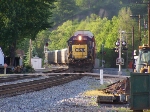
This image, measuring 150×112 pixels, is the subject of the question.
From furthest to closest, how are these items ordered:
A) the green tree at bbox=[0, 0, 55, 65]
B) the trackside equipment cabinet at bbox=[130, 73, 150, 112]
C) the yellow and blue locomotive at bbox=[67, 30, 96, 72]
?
the green tree at bbox=[0, 0, 55, 65] → the yellow and blue locomotive at bbox=[67, 30, 96, 72] → the trackside equipment cabinet at bbox=[130, 73, 150, 112]

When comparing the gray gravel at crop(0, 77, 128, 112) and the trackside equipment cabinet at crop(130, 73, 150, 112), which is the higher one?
the trackside equipment cabinet at crop(130, 73, 150, 112)

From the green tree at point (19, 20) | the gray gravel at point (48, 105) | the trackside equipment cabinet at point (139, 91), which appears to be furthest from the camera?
the green tree at point (19, 20)

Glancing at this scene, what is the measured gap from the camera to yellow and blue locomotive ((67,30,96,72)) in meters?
45.5

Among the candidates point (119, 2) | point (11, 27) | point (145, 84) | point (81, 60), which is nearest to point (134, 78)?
point (145, 84)

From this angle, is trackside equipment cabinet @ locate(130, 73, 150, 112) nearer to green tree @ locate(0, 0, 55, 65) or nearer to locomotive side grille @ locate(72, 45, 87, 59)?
locomotive side grille @ locate(72, 45, 87, 59)

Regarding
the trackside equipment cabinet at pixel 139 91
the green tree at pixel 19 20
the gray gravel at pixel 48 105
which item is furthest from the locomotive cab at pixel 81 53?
the trackside equipment cabinet at pixel 139 91

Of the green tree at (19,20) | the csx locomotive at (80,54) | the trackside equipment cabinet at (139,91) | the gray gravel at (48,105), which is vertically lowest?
the gray gravel at (48,105)

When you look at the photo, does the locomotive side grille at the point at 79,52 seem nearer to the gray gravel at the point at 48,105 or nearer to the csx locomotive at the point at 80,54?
the csx locomotive at the point at 80,54

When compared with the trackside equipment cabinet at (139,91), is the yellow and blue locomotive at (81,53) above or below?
above

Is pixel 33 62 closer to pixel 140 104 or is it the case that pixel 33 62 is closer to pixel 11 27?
pixel 11 27

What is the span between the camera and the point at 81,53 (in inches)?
1800

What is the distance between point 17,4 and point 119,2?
500 feet

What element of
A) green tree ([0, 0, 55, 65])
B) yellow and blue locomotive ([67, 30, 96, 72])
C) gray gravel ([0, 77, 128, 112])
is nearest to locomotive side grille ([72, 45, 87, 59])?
yellow and blue locomotive ([67, 30, 96, 72])

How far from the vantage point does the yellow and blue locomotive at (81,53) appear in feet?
149
